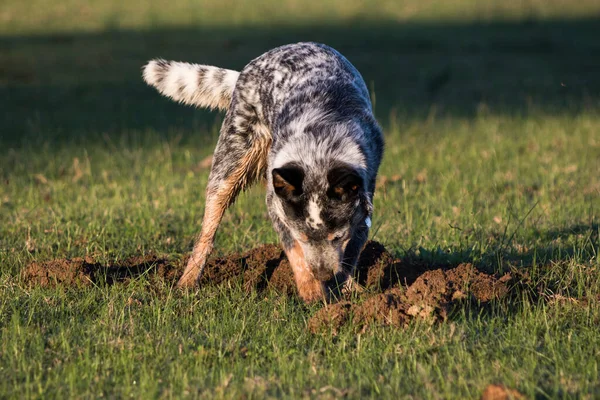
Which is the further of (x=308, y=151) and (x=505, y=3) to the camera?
(x=505, y=3)

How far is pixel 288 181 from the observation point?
212 inches

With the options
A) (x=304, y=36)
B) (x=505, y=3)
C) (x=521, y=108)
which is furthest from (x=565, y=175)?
(x=505, y=3)

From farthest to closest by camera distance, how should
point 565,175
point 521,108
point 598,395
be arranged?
1. point 521,108
2. point 565,175
3. point 598,395

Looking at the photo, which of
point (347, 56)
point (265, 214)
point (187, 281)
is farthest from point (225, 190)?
point (347, 56)

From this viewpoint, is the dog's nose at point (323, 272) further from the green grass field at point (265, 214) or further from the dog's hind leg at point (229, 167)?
the dog's hind leg at point (229, 167)

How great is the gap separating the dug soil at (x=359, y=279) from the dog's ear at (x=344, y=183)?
0.71 meters

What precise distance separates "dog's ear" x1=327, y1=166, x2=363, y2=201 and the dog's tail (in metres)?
2.09

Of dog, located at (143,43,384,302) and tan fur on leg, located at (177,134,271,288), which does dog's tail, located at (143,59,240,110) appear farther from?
A: tan fur on leg, located at (177,134,271,288)

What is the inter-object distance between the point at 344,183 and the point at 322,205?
0.26 m

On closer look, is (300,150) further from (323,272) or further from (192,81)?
(192,81)

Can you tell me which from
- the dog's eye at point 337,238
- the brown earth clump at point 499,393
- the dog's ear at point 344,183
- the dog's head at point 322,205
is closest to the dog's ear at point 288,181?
the dog's head at point 322,205

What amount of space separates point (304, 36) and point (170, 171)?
9.84m

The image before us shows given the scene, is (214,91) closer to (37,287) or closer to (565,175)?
(37,287)

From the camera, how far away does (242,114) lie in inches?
262
